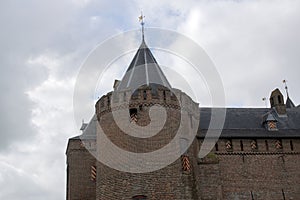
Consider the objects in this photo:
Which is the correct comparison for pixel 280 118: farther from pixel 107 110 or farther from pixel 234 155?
pixel 107 110

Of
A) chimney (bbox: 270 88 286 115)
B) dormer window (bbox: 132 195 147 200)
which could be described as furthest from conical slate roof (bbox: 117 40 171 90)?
chimney (bbox: 270 88 286 115)

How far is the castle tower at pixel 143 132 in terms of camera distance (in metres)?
23.5

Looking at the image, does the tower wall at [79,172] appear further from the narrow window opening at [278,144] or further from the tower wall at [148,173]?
the narrow window opening at [278,144]

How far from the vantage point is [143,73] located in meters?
27.2

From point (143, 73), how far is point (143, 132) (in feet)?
14.1

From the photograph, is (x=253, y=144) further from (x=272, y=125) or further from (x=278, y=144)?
(x=272, y=125)

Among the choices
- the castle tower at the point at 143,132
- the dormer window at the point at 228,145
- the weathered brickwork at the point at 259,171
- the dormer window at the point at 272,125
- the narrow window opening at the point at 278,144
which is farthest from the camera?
the dormer window at the point at 272,125

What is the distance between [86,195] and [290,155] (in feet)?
46.6

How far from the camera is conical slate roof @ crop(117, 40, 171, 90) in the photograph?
1052 inches

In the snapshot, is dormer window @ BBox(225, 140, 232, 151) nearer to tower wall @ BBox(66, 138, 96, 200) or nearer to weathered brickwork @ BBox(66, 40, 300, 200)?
weathered brickwork @ BBox(66, 40, 300, 200)

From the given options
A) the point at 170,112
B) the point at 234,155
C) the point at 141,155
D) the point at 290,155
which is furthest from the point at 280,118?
the point at 141,155

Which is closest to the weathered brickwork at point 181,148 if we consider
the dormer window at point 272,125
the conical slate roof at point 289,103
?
the dormer window at point 272,125

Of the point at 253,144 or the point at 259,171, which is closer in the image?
the point at 259,171

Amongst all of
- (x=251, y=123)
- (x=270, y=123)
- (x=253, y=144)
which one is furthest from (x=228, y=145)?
(x=270, y=123)
